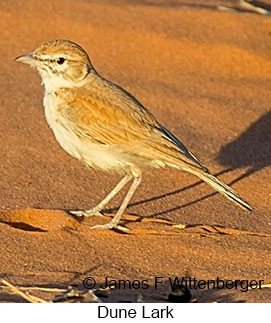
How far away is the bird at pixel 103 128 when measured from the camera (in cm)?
703

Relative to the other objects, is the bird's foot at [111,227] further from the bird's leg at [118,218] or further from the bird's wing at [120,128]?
the bird's wing at [120,128]

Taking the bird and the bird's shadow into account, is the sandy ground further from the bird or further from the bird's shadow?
the bird

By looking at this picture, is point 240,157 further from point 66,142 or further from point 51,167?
point 66,142

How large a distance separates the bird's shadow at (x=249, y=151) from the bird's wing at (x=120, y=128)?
102 centimetres

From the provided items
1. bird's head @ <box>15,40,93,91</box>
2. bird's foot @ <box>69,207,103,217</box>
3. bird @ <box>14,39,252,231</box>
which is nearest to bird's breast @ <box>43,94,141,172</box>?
bird @ <box>14,39,252,231</box>

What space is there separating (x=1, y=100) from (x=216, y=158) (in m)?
2.36

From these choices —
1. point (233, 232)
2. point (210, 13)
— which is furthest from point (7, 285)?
point (210, 13)

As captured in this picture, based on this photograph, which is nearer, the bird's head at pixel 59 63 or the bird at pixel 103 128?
the bird at pixel 103 128

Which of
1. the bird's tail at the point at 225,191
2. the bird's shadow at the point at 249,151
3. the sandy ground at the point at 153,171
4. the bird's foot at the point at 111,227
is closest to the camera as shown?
the sandy ground at the point at 153,171

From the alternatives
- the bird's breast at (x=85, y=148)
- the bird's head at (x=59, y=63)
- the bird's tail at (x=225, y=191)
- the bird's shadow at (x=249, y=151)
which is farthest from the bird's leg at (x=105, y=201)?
the bird's head at (x=59, y=63)

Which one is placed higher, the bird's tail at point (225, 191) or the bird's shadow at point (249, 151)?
the bird's shadow at point (249, 151)

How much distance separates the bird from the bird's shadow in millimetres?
973

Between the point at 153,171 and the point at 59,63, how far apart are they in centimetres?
172

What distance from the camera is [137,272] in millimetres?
6340
